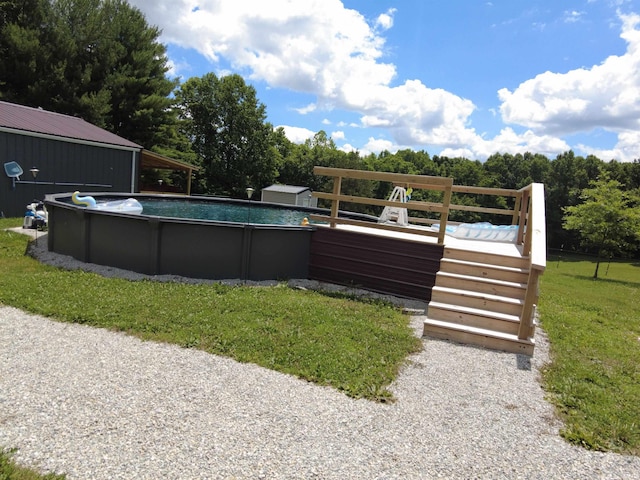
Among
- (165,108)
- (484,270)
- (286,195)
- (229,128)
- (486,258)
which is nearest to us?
(484,270)

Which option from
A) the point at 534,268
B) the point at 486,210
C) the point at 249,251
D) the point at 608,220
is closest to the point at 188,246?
the point at 249,251

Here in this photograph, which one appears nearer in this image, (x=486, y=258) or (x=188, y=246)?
(x=486, y=258)

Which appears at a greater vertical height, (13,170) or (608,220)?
(608,220)

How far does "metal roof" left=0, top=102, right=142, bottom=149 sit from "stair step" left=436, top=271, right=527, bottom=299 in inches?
519

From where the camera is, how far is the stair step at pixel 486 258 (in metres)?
5.80

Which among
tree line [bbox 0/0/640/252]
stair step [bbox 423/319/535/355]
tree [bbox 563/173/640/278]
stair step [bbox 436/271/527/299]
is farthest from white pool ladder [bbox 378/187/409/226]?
tree line [bbox 0/0/640/252]

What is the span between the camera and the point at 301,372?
3668 millimetres

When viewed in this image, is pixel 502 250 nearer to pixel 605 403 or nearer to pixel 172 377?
pixel 605 403

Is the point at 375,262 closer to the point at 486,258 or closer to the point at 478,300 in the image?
the point at 486,258

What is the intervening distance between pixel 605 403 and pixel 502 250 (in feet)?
10.6

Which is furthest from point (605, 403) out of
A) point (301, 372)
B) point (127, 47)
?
point (127, 47)

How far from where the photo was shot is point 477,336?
4.87 m

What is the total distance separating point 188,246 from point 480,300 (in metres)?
4.46

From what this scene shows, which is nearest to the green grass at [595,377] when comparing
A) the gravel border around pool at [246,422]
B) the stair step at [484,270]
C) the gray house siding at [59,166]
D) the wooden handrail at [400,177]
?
the gravel border around pool at [246,422]
